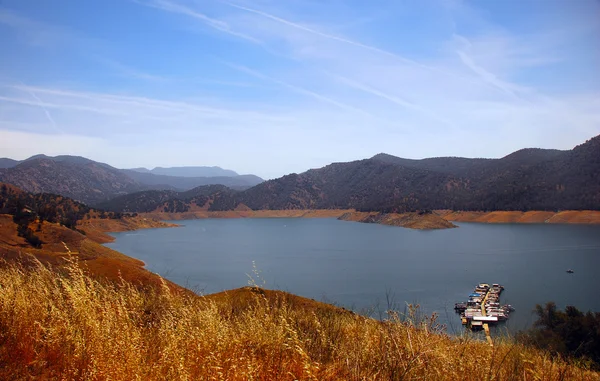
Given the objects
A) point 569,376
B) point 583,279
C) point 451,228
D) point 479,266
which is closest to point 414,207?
point 451,228

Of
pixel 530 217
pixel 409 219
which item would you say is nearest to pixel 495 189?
pixel 530 217

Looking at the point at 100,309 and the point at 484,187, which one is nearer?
the point at 100,309

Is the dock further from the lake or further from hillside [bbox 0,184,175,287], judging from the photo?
hillside [bbox 0,184,175,287]

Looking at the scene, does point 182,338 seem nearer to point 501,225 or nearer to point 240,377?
point 240,377

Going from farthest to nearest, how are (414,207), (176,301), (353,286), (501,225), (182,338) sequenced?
(414,207), (501,225), (353,286), (176,301), (182,338)

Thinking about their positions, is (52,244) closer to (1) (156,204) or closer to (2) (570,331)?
(2) (570,331)

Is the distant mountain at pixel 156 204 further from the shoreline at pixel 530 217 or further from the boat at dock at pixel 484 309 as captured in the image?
the boat at dock at pixel 484 309

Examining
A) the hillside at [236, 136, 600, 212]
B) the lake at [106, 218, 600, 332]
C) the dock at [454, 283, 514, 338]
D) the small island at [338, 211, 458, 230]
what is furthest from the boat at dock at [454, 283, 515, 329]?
the hillside at [236, 136, 600, 212]
